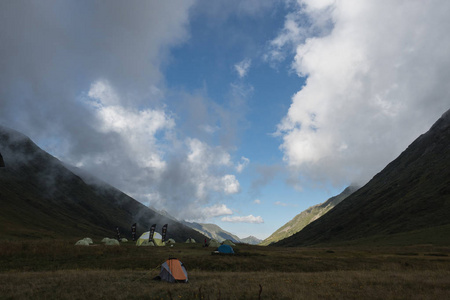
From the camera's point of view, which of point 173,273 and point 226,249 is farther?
point 226,249

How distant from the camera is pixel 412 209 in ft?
354

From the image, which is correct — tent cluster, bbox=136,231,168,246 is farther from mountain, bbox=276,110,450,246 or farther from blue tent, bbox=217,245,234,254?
mountain, bbox=276,110,450,246

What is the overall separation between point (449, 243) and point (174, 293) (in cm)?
7417

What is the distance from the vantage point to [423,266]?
33.9 metres

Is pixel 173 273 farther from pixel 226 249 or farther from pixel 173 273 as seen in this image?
pixel 226 249

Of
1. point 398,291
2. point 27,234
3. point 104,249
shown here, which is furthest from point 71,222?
point 398,291

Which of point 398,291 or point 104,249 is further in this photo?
point 104,249

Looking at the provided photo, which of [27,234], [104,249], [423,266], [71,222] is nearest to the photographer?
[423,266]

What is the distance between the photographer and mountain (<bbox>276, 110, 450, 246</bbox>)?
279 ft

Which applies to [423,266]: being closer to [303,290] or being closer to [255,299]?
[303,290]

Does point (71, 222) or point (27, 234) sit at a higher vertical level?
point (71, 222)

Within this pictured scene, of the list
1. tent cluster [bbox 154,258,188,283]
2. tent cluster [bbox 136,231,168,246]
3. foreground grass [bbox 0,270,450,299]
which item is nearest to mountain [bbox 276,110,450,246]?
foreground grass [bbox 0,270,450,299]

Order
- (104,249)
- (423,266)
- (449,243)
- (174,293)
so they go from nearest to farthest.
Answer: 1. (174,293)
2. (423,266)
3. (104,249)
4. (449,243)

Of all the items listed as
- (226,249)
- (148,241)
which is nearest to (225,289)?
(226,249)
